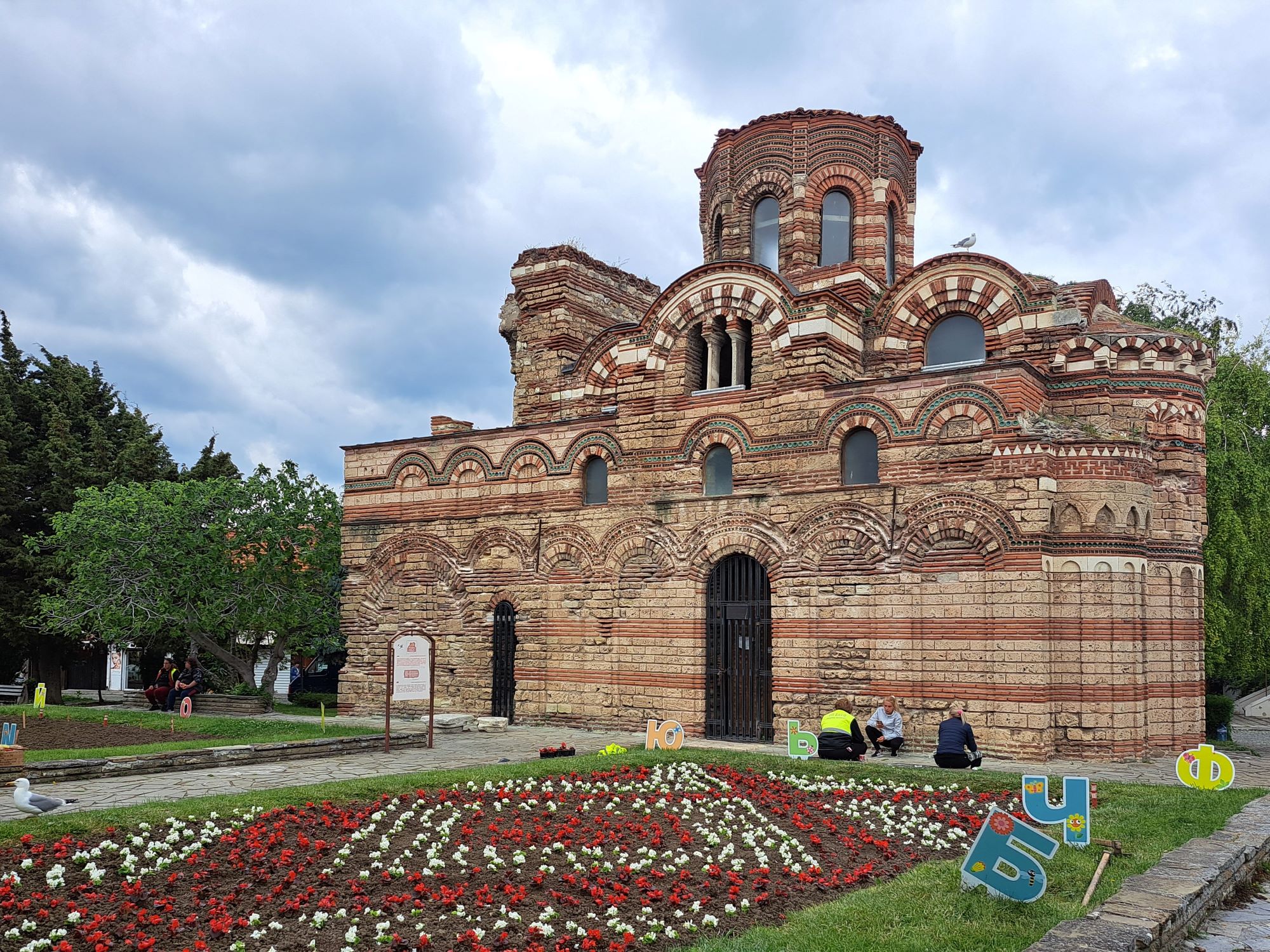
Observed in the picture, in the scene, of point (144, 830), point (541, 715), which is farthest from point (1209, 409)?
point (144, 830)

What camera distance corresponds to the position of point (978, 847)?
22.6 feet

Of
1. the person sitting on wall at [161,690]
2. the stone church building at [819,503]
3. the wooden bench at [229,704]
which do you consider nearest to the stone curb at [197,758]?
the stone church building at [819,503]

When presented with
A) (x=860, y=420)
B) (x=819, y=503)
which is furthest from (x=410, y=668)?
(x=860, y=420)

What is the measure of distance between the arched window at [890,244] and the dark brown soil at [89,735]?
15.4 m

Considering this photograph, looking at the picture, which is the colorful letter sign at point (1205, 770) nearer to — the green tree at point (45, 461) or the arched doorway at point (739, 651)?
the arched doorway at point (739, 651)

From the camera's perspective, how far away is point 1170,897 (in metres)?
6.41

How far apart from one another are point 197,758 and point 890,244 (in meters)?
16.2

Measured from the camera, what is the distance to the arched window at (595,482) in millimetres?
19312

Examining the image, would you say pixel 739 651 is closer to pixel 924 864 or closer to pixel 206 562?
pixel 924 864

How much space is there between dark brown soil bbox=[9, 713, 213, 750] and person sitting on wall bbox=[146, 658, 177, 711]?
10.0 feet

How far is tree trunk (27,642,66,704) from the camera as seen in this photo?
2764cm

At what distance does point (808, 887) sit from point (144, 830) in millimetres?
5176

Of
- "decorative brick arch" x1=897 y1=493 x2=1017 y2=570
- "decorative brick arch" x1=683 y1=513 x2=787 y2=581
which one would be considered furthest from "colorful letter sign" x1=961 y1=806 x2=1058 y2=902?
"decorative brick arch" x1=683 y1=513 x2=787 y2=581

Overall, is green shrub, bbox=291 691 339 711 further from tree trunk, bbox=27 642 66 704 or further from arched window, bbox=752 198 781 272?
arched window, bbox=752 198 781 272
